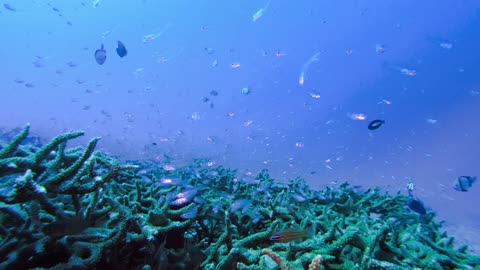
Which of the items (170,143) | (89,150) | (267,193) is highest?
(89,150)

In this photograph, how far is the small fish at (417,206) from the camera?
5.27 metres

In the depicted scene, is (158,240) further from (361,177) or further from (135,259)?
(361,177)

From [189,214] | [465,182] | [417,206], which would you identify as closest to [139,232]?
[189,214]

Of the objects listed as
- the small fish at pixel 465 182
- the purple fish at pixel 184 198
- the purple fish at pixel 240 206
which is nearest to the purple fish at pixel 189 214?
the purple fish at pixel 184 198

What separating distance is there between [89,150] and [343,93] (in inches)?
5413

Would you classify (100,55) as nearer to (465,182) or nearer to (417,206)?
(417,206)

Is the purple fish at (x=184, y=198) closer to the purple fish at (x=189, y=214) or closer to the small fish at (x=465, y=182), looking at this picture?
the purple fish at (x=189, y=214)

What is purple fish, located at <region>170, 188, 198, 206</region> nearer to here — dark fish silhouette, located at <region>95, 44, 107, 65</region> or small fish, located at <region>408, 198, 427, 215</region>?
small fish, located at <region>408, 198, 427, 215</region>

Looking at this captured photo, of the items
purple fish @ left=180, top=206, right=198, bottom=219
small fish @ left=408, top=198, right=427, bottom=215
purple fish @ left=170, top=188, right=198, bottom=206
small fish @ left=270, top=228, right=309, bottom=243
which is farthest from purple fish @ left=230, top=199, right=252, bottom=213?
small fish @ left=408, top=198, right=427, bottom=215

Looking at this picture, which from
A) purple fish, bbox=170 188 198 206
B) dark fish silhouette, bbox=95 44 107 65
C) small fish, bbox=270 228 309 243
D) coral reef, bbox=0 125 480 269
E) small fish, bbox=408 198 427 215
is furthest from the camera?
dark fish silhouette, bbox=95 44 107 65

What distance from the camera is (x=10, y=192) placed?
1.88 m

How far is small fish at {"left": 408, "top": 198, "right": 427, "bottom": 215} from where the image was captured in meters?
5.27

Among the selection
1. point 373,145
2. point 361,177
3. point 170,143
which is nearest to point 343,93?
point 373,145

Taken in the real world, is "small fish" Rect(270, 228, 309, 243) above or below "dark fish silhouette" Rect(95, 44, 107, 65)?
below
